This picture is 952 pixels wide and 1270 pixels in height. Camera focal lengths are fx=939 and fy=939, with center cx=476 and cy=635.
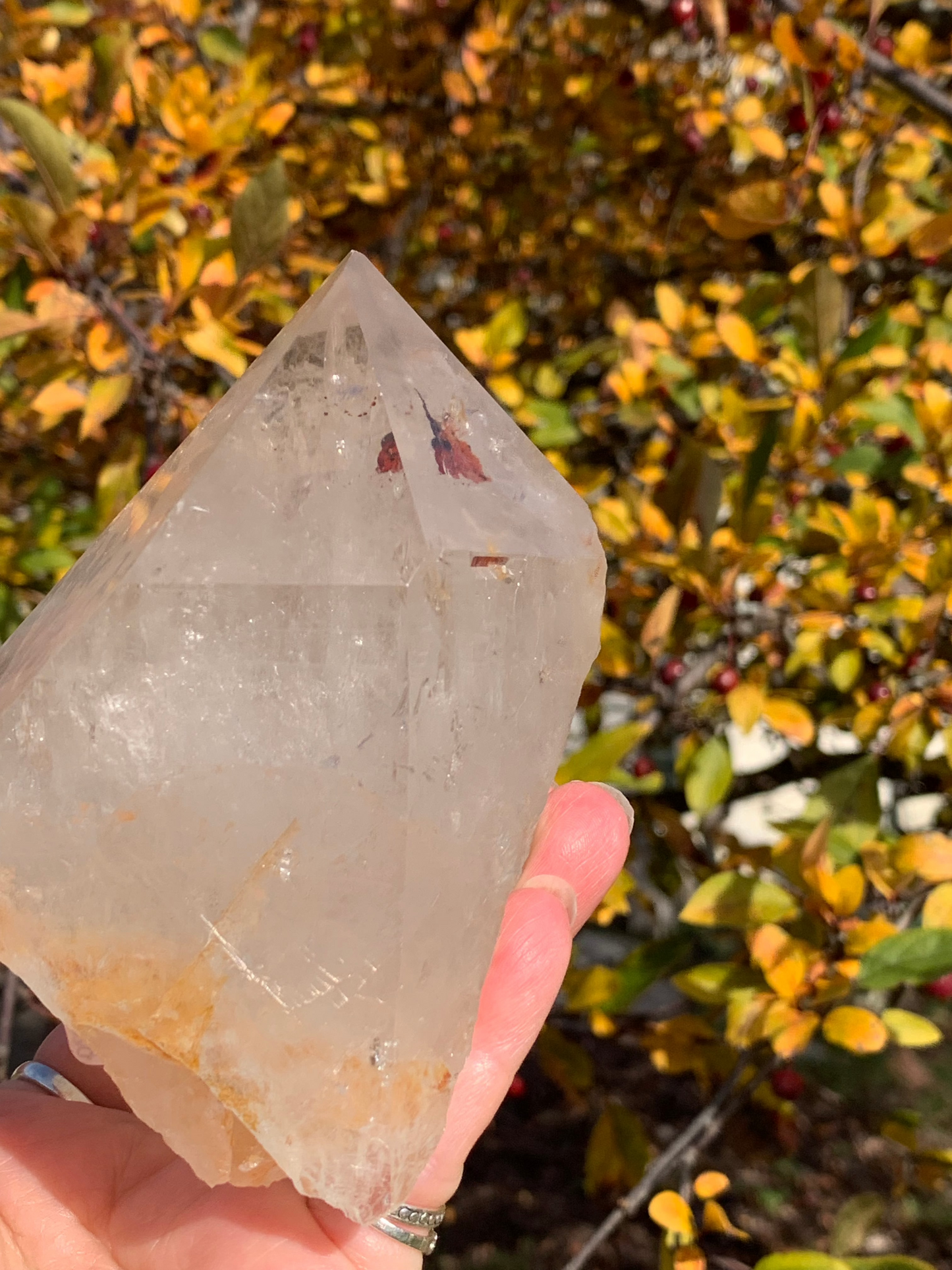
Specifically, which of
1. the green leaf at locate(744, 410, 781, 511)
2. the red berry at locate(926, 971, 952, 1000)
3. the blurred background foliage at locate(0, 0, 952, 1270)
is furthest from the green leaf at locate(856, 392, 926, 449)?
the red berry at locate(926, 971, 952, 1000)

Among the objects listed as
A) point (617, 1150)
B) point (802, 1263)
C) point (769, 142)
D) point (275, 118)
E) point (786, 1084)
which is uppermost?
point (275, 118)

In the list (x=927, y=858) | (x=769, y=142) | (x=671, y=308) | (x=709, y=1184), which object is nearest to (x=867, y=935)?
(x=927, y=858)

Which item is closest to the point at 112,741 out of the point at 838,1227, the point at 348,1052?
the point at 348,1052

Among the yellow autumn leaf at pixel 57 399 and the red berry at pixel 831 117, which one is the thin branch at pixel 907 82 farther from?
the yellow autumn leaf at pixel 57 399

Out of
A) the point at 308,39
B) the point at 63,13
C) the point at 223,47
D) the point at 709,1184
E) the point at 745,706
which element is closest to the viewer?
the point at 709,1184

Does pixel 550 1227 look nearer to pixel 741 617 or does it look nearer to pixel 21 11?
pixel 741 617

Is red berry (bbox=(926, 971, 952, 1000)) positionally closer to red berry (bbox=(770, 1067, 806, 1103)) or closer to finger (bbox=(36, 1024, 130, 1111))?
red berry (bbox=(770, 1067, 806, 1103))

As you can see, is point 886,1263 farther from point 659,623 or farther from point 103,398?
point 103,398
